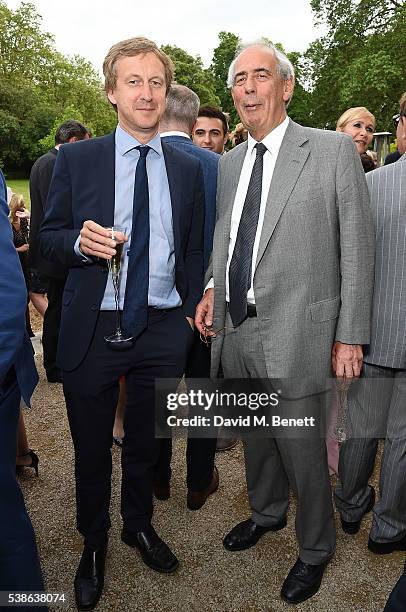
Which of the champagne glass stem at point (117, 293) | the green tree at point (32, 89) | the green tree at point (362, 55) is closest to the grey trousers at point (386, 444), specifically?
Answer: the champagne glass stem at point (117, 293)

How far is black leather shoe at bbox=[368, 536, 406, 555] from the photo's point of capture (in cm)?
282

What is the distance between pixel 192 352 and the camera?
3.18m

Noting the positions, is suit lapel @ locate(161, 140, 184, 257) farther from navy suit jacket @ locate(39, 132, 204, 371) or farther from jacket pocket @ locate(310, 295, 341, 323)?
jacket pocket @ locate(310, 295, 341, 323)

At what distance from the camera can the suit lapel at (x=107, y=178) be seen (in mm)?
2318

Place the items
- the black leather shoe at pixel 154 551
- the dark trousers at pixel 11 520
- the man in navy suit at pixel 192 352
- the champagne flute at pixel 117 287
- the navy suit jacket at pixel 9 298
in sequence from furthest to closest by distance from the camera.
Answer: the man in navy suit at pixel 192 352 < the black leather shoe at pixel 154 551 < the champagne flute at pixel 117 287 < the dark trousers at pixel 11 520 < the navy suit jacket at pixel 9 298

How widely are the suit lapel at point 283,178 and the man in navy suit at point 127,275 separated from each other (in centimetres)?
44

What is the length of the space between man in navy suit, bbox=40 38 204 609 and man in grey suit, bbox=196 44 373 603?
0.23 m

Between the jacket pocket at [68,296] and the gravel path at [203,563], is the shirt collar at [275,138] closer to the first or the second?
the jacket pocket at [68,296]

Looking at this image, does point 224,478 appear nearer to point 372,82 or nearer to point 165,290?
point 165,290

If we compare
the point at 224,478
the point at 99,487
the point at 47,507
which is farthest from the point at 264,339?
the point at 47,507

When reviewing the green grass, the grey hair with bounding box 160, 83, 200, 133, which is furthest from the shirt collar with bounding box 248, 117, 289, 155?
the green grass

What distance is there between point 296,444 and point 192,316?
0.81 meters

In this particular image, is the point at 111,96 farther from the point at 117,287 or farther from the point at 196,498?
the point at 196,498

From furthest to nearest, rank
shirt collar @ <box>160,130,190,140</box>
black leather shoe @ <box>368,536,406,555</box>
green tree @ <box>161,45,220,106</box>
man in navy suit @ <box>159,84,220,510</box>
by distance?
green tree @ <box>161,45,220,106</box>, shirt collar @ <box>160,130,190,140</box>, man in navy suit @ <box>159,84,220,510</box>, black leather shoe @ <box>368,536,406,555</box>
